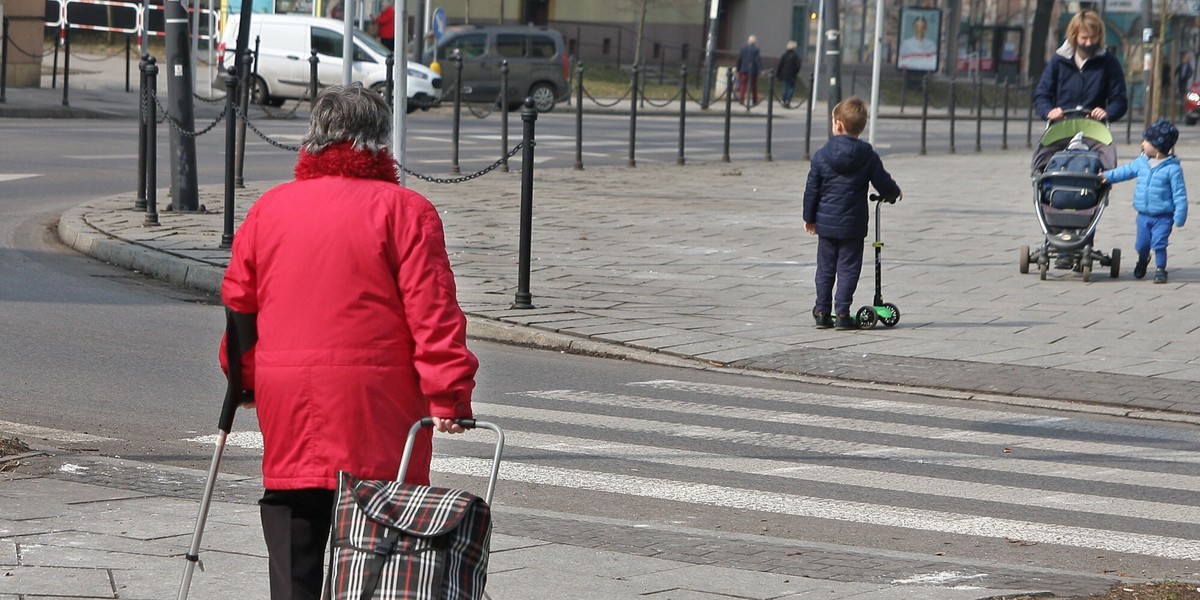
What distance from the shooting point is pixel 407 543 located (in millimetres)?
3408

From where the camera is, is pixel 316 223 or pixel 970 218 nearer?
pixel 316 223

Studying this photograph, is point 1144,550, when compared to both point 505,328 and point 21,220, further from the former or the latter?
point 21,220

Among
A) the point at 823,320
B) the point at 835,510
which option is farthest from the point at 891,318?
the point at 835,510

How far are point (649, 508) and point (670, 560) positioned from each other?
93 cm

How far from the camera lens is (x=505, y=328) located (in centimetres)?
1033

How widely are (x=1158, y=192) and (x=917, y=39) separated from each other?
4120 centimetres

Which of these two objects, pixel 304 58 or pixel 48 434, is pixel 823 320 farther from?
pixel 304 58

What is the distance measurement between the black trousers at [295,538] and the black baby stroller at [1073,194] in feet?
32.2

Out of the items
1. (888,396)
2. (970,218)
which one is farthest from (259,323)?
(970,218)

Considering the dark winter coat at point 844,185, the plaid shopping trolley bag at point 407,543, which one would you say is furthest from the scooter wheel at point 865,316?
the plaid shopping trolley bag at point 407,543

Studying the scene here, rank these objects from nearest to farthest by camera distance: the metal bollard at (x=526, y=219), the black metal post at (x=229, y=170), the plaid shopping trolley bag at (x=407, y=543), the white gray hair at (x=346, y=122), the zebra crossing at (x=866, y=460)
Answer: the plaid shopping trolley bag at (x=407, y=543) < the white gray hair at (x=346, y=122) < the zebra crossing at (x=866, y=460) < the metal bollard at (x=526, y=219) < the black metal post at (x=229, y=170)

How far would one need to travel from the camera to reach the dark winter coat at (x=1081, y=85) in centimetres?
1335

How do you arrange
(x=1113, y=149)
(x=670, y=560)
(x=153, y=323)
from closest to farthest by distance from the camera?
(x=670, y=560) → (x=153, y=323) → (x=1113, y=149)

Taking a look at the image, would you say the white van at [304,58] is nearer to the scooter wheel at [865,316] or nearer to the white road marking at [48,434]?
the scooter wheel at [865,316]
